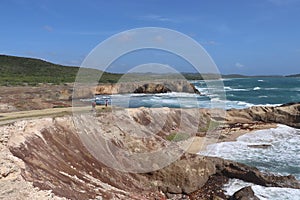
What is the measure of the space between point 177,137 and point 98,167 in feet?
38.2

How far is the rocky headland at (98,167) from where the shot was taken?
10594 mm

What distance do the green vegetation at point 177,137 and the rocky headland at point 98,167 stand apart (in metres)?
0.95

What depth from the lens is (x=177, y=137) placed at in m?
25.4

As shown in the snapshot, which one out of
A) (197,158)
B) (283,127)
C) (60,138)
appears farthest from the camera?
(283,127)

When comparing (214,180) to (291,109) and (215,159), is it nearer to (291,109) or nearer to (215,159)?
(215,159)

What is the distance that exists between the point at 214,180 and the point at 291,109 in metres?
23.2

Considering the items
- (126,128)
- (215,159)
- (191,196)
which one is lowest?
(191,196)

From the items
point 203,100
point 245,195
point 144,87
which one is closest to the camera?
point 245,195

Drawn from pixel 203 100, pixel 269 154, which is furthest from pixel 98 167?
pixel 203 100

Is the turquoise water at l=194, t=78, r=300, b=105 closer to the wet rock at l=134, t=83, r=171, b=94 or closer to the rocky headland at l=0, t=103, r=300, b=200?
the wet rock at l=134, t=83, r=171, b=94

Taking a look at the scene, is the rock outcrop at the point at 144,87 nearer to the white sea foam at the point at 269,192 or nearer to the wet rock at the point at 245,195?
the white sea foam at the point at 269,192

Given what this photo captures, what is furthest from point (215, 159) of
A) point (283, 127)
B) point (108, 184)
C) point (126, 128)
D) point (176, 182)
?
point (283, 127)

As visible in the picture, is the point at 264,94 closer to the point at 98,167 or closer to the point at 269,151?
the point at 269,151

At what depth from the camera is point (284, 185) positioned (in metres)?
16.3
